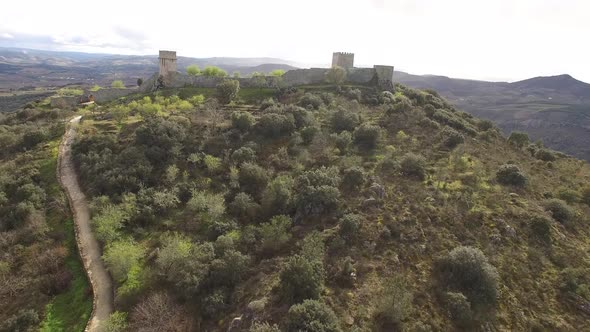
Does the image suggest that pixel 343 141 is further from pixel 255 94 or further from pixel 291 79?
pixel 291 79

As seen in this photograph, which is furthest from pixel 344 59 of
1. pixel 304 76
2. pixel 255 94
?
pixel 255 94

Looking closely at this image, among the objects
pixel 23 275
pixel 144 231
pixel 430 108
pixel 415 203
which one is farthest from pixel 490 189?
pixel 23 275

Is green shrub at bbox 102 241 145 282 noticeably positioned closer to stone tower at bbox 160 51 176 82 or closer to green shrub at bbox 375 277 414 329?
green shrub at bbox 375 277 414 329

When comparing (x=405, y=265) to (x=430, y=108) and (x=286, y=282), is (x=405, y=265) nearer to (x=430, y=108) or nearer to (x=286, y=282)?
(x=286, y=282)

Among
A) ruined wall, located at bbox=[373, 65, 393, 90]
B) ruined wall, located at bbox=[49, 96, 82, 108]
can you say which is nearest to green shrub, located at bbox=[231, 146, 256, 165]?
ruined wall, located at bbox=[373, 65, 393, 90]

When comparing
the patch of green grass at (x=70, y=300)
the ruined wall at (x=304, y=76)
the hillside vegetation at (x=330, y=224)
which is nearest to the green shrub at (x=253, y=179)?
the hillside vegetation at (x=330, y=224)

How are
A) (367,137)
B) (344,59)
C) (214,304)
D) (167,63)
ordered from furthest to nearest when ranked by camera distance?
(344,59) → (167,63) → (367,137) → (214,304)
